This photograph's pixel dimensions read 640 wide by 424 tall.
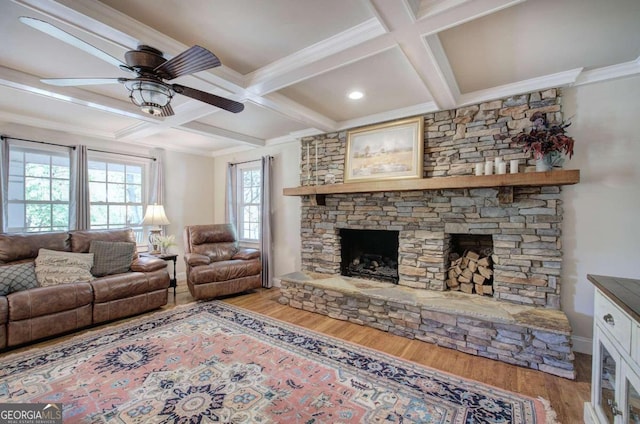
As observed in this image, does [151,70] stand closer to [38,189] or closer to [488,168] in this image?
[488,168]

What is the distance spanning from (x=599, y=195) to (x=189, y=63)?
349cm

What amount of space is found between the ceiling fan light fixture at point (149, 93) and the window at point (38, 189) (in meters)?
3.06

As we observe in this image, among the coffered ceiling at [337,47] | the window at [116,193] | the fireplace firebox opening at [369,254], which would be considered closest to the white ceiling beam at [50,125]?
the coffered ceiling at [337,47]

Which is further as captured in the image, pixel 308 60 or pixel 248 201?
pixel 248 201

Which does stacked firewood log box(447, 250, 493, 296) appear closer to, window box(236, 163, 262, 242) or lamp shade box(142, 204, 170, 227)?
window box(236, 163, 262, 242)

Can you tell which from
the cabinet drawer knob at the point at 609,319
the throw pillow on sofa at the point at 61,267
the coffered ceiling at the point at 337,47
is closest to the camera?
the cabinet drawer knob at the point at 609,319

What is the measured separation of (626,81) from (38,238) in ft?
20.5

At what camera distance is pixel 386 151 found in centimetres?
351

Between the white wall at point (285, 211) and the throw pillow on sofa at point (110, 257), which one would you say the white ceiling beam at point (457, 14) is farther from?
the throw pillow on sofa at point (110, 257)

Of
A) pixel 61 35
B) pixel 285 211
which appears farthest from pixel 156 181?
pixel 61 35

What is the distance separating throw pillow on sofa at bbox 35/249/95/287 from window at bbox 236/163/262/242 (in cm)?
249

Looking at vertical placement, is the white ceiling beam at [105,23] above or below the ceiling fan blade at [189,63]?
above

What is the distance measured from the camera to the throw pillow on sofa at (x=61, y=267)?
2969 millimetres

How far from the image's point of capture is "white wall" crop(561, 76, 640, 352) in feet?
7.75
